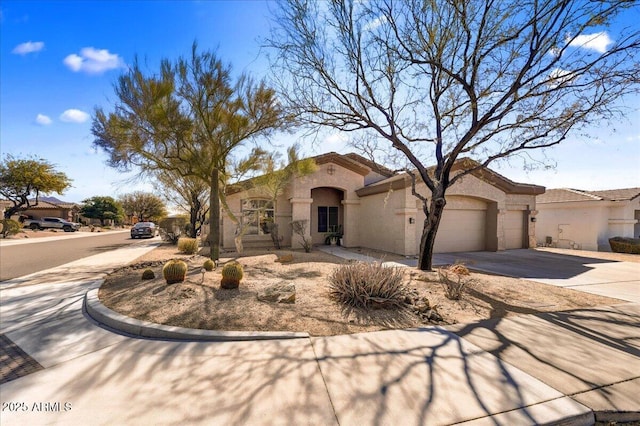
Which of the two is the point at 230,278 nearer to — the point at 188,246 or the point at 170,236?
the point at 188,246

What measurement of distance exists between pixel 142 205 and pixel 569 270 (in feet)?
196

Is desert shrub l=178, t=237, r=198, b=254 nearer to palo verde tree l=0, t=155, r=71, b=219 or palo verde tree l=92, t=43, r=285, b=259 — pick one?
palo verde tree l=92, t=43, r=285, b=259

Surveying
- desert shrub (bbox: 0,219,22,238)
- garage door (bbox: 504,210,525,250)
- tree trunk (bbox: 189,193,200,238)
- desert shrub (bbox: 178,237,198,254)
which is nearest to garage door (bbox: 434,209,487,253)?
garage door (bbox: 504,210,525,250)

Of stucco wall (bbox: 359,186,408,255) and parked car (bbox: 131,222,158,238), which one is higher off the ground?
stucco wall (bbox: 359,186,408,255)

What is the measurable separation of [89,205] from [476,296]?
198 feet

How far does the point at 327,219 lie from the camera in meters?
17.6

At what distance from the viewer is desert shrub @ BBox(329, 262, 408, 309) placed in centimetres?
566

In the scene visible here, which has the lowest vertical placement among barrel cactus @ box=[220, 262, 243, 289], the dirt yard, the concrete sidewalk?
the concrete sidewalk


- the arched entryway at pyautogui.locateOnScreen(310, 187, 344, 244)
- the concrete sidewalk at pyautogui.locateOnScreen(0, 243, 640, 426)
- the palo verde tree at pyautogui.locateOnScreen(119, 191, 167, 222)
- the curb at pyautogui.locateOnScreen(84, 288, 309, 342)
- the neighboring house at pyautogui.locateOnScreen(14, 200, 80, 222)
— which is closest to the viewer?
the concrete sidewalk at pyautogui.locateOnScreen(0, 243, 640, 426)

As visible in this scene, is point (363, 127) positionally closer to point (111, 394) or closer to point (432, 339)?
point (432, 339)

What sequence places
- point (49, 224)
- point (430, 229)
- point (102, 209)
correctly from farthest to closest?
point (102, 209)
point (49, 224)
point (430, 229)

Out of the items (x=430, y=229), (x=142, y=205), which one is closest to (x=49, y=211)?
(x=142, y=205)

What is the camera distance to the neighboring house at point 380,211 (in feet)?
46.1

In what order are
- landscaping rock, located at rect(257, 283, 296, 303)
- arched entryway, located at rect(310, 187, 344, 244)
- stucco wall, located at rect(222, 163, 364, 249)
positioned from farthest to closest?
arched entryway, located at rect(310, 187, 344, 244) → stucco wall, located at rect(222, 163, 364, 249) → landscaping rock, located at rect(257, 283, 296, 303)
